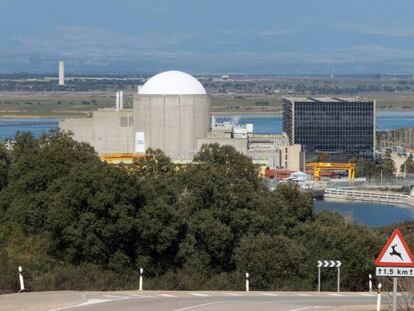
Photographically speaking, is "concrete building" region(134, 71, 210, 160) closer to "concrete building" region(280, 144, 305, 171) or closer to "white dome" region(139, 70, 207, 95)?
"white dome" region(139, 70, 207, 95)

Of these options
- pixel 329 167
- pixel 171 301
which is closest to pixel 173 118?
pixel 329 167

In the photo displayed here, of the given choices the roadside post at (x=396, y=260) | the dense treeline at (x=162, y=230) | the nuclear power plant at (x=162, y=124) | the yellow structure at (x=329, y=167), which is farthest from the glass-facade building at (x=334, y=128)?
the roadside post at (x=396, y=260)

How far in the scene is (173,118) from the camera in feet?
240

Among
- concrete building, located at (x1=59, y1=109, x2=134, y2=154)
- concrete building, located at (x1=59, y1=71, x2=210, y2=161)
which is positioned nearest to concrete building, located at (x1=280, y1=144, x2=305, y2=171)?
concrete building, located at (x1=59, y1=109, x2=134, y2=154)

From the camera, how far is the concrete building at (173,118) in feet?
238

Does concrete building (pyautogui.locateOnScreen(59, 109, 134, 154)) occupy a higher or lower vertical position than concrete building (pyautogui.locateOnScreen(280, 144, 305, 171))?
higher

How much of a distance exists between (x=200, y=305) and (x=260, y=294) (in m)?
3.61

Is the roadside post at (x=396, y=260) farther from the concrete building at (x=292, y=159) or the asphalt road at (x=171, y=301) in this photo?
the concrete building at (x=292, y=159)

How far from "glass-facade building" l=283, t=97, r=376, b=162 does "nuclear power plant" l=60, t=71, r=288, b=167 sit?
32584 millimetres

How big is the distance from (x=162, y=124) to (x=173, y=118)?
627 millimetres

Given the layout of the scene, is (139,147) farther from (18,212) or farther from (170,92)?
(18,212)

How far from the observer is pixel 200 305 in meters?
18.8

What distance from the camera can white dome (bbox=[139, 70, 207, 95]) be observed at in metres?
73.4

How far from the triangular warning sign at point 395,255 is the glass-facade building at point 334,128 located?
9183cm
